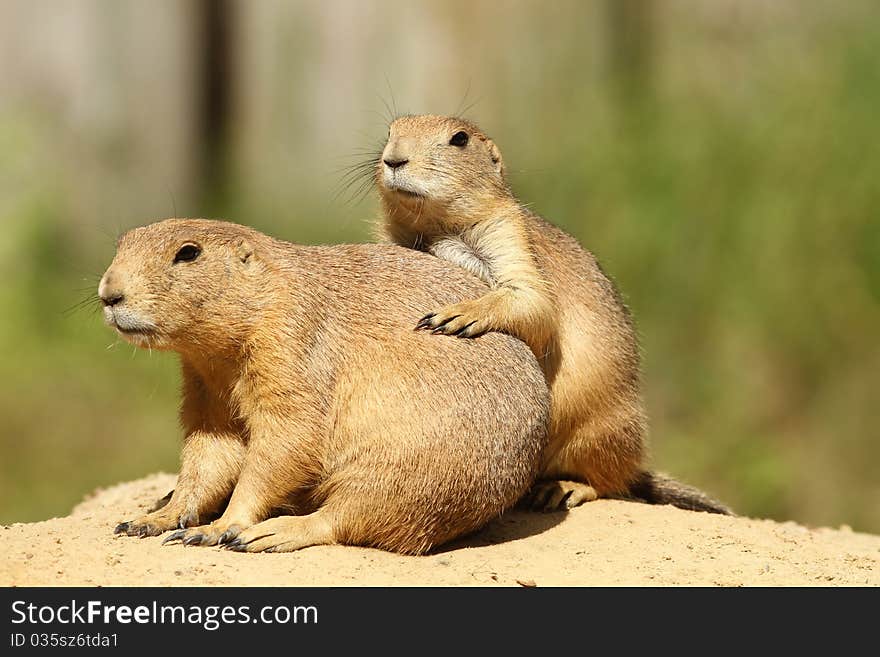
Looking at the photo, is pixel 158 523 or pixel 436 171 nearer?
pixel 158 523

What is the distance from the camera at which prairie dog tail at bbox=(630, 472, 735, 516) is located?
7855mm

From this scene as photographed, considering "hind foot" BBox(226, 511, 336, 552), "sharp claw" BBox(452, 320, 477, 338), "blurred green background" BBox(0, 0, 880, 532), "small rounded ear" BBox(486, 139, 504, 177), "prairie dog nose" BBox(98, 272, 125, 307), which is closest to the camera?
"prairie dog nose" BBox(98, 272, 125, 307)

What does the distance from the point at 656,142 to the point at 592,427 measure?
6368 millimetres

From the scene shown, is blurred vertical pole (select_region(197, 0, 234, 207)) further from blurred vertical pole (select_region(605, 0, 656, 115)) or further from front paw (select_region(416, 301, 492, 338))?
front paw (select_region(416, 301, 492, 338))

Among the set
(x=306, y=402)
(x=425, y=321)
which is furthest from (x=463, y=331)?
(x=306, y=402)

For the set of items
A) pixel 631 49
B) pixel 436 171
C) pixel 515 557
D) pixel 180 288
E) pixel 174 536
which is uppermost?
pixel 631 49

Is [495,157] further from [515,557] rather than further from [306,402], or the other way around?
[515,557]

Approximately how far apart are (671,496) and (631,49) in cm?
718

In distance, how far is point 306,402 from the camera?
5711 mm

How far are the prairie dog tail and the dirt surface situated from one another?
66 cm

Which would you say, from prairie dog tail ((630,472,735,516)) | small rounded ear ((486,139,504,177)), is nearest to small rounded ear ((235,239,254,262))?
small rounded ear ((486,139,504,177))

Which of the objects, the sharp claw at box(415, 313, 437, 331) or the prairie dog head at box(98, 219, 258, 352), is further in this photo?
the sharp claw at box(415, 313, 437, 331)

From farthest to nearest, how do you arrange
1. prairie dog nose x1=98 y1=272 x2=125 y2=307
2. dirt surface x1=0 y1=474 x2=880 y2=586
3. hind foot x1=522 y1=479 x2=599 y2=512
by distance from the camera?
1. hind foot x1=522 y1=479 x2=599 y2=512
2. prairie dog nose x1=98 y1=272 x2=125 y2=307
3. dirt surface x1=0 y1=474 x2=880 y2=586

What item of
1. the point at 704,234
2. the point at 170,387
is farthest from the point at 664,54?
the point at 170,387
